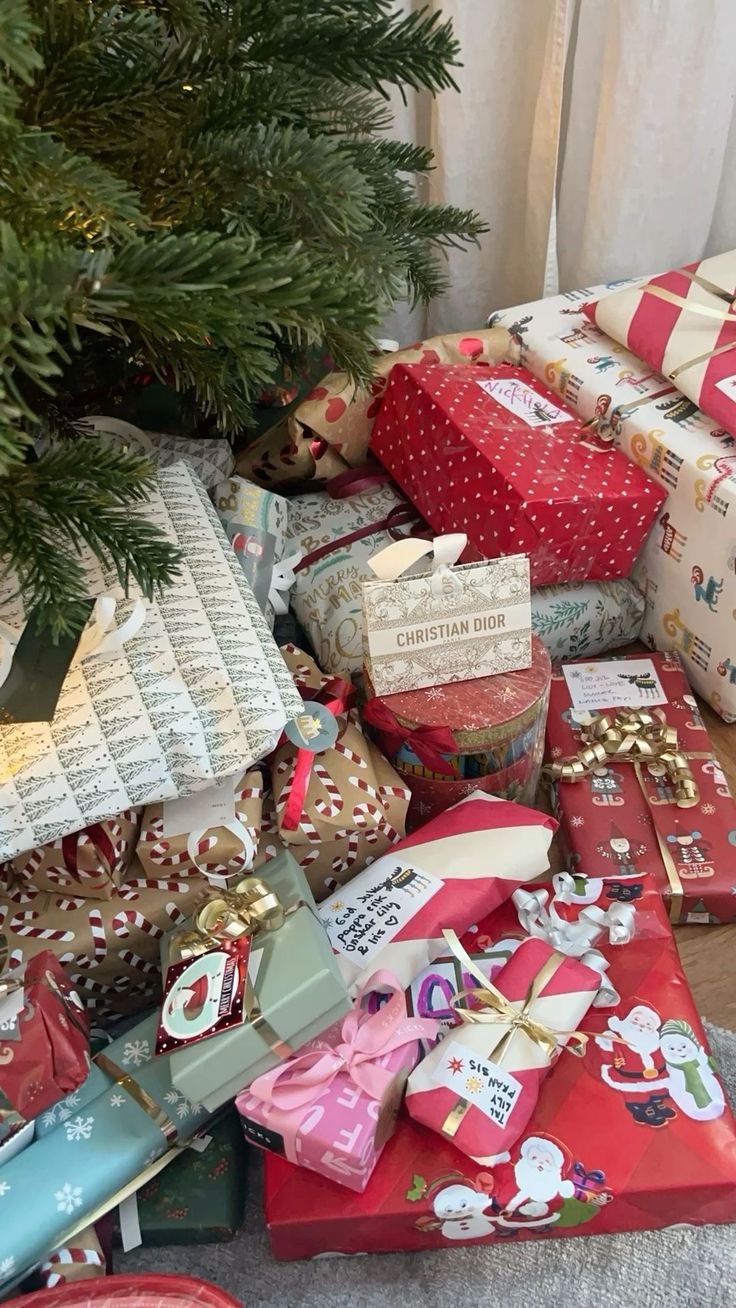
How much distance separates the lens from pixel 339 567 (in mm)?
1321

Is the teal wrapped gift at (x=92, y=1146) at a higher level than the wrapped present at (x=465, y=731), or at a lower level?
lower

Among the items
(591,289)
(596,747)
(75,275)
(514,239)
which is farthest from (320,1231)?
(514,239)

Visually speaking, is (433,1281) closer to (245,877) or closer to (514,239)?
(245,877)

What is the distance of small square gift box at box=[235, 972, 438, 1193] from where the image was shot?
810mm

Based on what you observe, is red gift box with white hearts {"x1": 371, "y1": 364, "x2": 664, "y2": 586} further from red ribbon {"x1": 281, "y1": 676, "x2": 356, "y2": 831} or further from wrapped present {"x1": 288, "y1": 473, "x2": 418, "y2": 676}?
red ribbon {"x1": 281, "y1": 676, "x2": 356, "y2": 831}

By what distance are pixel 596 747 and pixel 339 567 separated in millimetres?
411

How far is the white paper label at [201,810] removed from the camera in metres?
0.95

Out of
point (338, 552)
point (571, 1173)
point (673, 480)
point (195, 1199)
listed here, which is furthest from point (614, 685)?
point (195, 1199)

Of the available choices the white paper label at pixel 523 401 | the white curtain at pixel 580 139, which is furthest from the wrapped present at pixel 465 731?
the white curtain at pixel 580 139

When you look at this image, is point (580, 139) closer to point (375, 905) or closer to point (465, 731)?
point (465, 731)

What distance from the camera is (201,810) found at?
96 cm

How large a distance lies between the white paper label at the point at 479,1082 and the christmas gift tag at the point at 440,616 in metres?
0.38

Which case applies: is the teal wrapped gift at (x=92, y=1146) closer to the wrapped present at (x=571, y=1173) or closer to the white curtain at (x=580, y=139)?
the wrapped present at (x=571, y=1173)

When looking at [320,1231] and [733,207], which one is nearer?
[320,1231]
